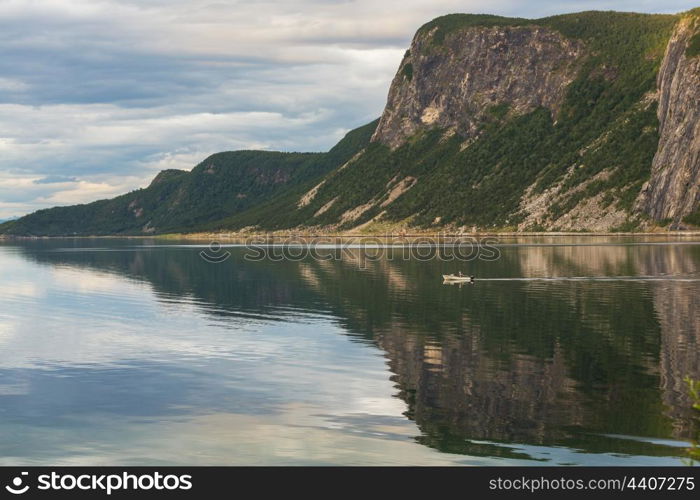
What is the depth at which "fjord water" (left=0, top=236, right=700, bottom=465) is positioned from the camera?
33781 mm

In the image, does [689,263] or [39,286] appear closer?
[39,286]

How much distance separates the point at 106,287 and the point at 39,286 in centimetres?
1069

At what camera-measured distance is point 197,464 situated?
31391 mm

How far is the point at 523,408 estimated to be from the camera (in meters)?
39.5

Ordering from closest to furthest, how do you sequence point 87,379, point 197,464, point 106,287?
point 197,464
point 87,379
point 106,287

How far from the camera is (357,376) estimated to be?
48.9 m

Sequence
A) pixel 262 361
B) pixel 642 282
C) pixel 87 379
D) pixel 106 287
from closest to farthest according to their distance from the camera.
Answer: pixel 87 379
pixel 262 361
pixel 642 282
pixel 106 287

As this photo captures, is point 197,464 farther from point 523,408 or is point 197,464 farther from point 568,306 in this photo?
point 568,306

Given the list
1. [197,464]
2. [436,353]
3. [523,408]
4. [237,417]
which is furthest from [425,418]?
[436,353]

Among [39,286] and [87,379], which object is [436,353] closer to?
[87,379]

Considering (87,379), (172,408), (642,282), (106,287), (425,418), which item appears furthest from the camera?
(106,287)

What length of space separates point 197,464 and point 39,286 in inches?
3844

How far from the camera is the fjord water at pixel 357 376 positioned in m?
33.8

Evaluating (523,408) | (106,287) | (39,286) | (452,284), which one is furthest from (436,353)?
(39,286)
